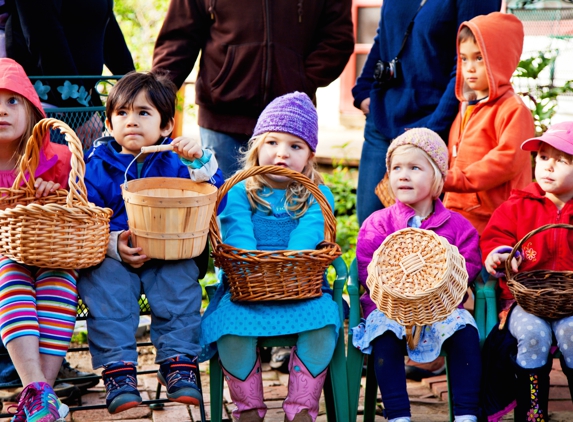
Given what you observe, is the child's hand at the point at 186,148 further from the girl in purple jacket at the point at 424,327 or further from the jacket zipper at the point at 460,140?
the jacket zipper at the point at 460,140

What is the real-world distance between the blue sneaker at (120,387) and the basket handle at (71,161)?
2.07 feet

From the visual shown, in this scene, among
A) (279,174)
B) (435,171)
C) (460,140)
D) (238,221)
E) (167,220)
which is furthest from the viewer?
(460,140)

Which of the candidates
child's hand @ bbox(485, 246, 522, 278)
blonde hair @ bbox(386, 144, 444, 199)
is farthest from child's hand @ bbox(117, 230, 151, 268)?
child's hand @ bbox(485, 246, 522, 278)

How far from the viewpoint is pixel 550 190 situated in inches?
140

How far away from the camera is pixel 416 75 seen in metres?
4.27

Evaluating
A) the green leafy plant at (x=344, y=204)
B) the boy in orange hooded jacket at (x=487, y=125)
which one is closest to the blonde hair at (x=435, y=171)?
the boy in orange hooded jacket at (x=487, y=125)

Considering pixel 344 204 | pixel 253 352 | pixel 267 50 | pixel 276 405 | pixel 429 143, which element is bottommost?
pixel 344 204

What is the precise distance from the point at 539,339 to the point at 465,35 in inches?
59.9

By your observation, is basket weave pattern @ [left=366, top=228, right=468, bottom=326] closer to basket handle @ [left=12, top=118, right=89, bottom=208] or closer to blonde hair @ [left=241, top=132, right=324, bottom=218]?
blonde hair @ [left=241, top=132, right=324, bottom=218]

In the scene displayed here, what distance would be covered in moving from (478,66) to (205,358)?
1.87 meters

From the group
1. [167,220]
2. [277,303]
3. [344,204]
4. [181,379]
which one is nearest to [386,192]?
[277,303]

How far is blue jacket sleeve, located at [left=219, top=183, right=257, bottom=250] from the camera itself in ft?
11.6

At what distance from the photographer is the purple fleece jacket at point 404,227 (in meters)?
3.59

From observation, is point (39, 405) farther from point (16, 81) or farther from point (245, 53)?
point (245, 53)
